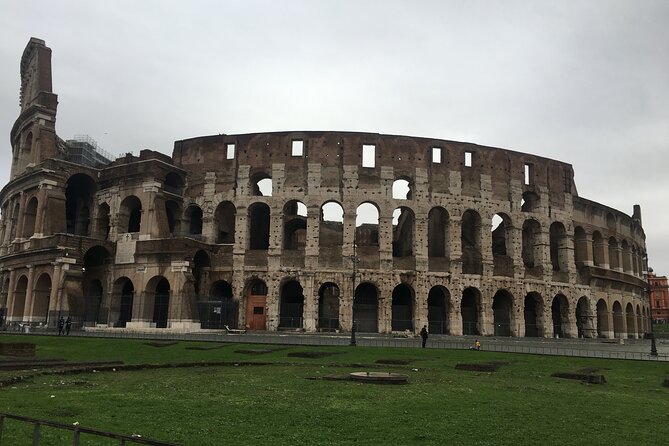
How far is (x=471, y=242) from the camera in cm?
4538

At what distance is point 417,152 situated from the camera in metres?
42.7

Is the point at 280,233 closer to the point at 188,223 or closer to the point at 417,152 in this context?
the point at 188,223

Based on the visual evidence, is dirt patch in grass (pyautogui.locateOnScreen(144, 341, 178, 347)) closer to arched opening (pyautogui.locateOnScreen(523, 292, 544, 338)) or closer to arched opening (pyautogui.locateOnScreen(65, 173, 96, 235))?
arched opening (pyautogui.locateOnScreen(65, 173, 96, 235))

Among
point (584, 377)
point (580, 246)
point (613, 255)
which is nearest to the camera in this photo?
point (584, 377)

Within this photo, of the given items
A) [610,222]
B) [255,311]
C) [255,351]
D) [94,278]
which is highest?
[610,222]

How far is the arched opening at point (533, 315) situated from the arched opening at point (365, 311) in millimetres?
12382

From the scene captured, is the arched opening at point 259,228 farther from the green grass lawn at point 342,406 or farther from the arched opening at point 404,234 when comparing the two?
the green grass lawn at point 342,406

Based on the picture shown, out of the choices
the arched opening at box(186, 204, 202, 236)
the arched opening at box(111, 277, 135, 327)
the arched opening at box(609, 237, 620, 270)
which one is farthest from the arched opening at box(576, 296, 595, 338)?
the arched opening at box(111, 277, 135, 327)

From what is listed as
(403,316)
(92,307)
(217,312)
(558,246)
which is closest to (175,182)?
(92,307)

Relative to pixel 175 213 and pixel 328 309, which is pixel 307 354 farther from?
pixel 175 213

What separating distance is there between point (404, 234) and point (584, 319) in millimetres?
17314

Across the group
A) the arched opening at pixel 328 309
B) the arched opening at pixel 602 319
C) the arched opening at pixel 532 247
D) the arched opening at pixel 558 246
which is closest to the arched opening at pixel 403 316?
the arched opening at pixel 328 309

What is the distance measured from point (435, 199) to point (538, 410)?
32.6m

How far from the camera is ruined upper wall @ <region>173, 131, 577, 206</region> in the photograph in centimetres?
4197
